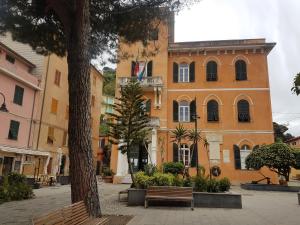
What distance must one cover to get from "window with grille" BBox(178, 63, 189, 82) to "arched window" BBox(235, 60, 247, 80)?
428cm

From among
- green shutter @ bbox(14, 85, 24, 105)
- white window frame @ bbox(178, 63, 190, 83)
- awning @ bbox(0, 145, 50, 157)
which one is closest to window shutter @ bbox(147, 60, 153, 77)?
white window frame @ bbox(178, 63, 190, 83)

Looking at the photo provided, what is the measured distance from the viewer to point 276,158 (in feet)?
61.3

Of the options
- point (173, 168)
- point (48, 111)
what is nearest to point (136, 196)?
point (173, 168)

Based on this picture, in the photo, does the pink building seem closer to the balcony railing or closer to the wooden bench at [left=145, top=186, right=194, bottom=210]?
the balcony railing

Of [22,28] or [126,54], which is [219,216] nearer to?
[126,54]

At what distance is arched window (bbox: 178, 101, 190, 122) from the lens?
24766 millimetres

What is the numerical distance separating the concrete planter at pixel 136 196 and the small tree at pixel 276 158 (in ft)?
37.6

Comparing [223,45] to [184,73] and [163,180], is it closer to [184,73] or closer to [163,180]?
[184,73]

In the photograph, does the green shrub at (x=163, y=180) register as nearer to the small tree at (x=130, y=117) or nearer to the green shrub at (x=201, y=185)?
the green shrub at (x=201, y=185)

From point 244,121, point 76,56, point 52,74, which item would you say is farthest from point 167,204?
point 52,74

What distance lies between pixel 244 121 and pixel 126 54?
602 inches

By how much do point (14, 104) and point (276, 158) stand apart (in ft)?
63.0

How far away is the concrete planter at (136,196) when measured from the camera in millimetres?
10508

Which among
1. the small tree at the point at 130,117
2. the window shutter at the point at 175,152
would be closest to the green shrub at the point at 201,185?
the small tree at the point at 130,117
